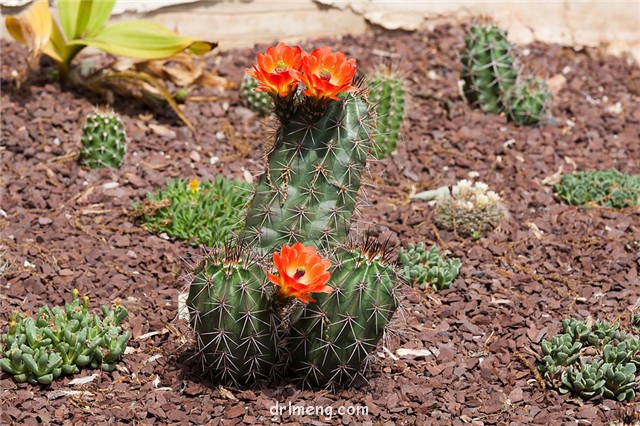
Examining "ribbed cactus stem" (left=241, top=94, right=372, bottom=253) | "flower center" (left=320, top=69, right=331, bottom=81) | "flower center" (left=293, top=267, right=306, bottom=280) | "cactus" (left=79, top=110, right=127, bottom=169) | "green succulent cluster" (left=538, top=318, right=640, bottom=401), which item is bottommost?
"green succulent cluster" (left=538, top=318, right=640, bottom=401)

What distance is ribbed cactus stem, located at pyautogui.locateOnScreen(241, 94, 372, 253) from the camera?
421 cm

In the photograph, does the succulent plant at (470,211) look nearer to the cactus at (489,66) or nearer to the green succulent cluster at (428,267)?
the green succulent cluster at (428,267)

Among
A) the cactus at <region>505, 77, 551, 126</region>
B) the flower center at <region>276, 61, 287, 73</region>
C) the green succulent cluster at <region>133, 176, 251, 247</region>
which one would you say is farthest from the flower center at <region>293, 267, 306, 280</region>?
the cactus at <region>505, 77, 551, 126</region>

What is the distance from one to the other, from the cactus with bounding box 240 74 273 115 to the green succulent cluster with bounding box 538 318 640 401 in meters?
3.14

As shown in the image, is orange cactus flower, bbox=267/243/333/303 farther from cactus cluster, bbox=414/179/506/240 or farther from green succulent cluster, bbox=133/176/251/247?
cactus cluster, bbox=414/179/506/240

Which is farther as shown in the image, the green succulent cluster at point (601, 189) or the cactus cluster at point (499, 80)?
the cactus cluster at point (499, 80)

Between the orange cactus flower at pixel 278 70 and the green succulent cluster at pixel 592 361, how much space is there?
1.75 m

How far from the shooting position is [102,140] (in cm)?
614

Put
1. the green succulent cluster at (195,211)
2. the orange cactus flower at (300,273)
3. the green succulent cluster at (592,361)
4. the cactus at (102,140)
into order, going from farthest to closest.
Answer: the cactus at (102,140) → the green succulent cluster at (195,211) → the green succulent cluster at (592,361) → the orange cactus flower at (300,273)

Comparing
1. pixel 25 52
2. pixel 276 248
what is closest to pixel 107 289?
pixel 276 248

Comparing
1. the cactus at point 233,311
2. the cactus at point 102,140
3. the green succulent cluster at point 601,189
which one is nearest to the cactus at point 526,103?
the green succulent cluster at point 601,189

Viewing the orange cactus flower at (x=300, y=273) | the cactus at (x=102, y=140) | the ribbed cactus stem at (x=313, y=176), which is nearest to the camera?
the orange cactus flower at (x=300, y=273)

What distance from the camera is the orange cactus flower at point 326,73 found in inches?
158

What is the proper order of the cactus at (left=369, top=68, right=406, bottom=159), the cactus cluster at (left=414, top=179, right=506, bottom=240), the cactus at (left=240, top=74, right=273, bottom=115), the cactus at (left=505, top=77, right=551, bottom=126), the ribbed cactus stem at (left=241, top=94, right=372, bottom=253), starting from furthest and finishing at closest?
1. the cactus at (left=505, top=77, right=551, bottom=126)
2. the cactus at (left=240, top=74, right=273, bottom=115)
3. the cactus at (left=369, top=68, right=406, bottom=159)
4. the cactus cluster at (left=414, top=179, right=506, bottom=240)
5. the ribbed cactus stem at (left=241, top=94, right=372, bottom=253)
